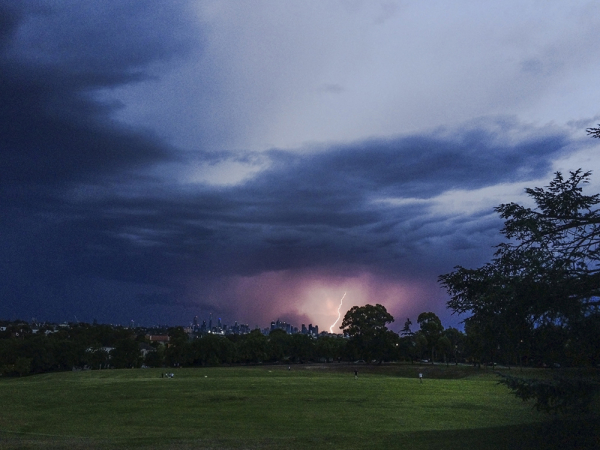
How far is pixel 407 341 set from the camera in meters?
102

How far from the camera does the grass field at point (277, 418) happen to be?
65.1 ft

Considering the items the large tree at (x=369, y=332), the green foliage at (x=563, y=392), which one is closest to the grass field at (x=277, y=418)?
the green foliage at (x=563, y=392)

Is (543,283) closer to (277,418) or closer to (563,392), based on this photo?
(563,392)

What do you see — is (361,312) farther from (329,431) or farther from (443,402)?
(329,431)

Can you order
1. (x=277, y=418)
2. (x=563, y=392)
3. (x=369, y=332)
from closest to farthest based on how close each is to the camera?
(x=563, y=392) < (x=277, y=418) < (x=369, y=332)

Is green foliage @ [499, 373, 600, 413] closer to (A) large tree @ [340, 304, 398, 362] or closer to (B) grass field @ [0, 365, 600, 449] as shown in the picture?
(B) grass field @ [0, 365, 600, 449]

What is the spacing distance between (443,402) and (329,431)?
17.7 metres

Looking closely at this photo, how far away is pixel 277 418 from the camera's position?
3128cm

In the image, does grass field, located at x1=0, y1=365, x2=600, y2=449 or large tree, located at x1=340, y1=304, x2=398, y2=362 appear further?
large tree, located at x1=340, y1=304, x2=398, y2=362

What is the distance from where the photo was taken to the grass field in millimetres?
19828

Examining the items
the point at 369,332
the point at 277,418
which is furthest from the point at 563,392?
the point at 369,332

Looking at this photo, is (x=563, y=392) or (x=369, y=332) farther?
(x=369, y=332)

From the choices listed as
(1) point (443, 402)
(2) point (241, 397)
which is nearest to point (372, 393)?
(1) point (443, 402)

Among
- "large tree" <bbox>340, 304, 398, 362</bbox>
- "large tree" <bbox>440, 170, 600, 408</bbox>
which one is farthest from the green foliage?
"large tree" <bbox>340, 304, 398, 362</bbox>
